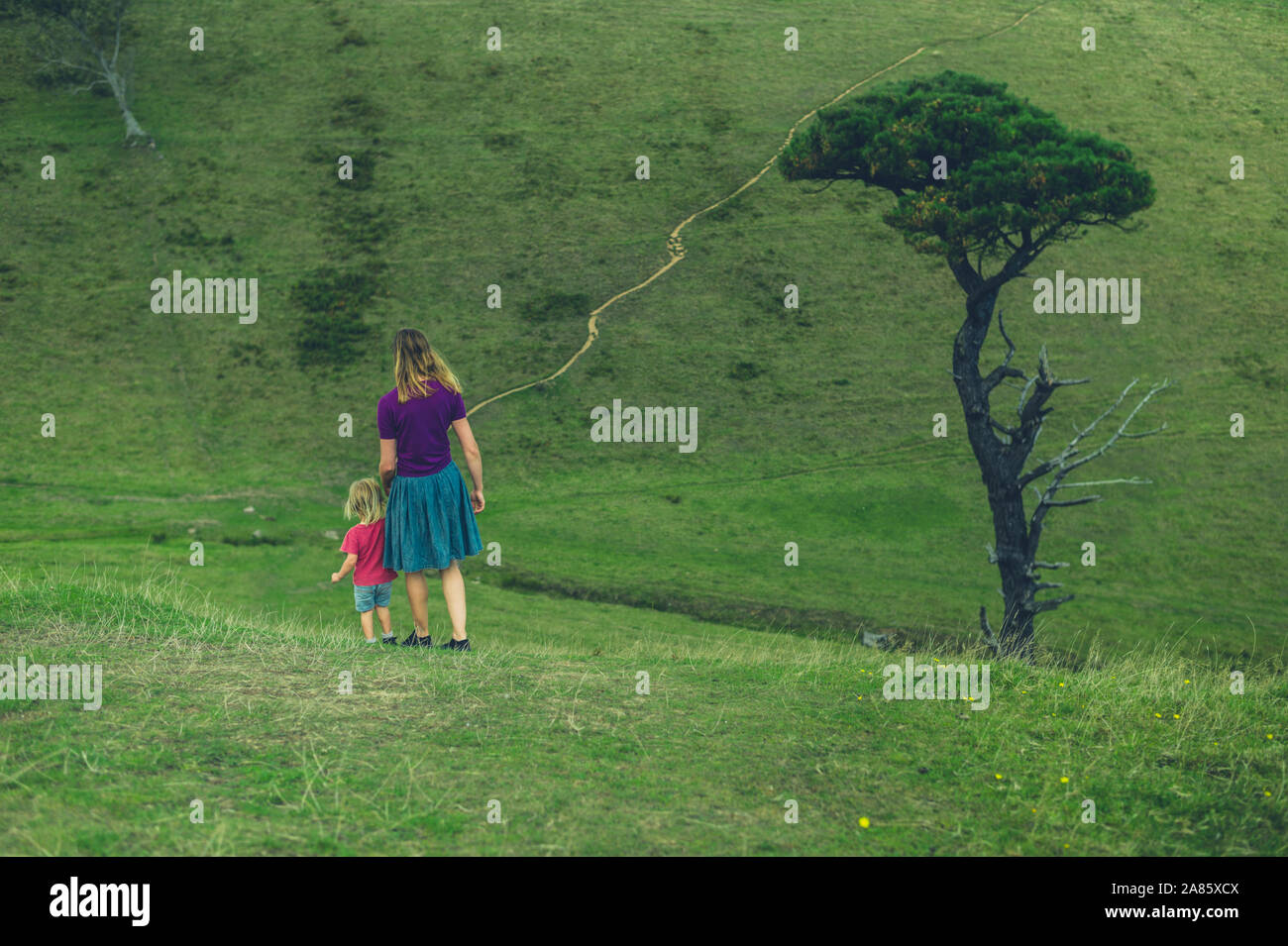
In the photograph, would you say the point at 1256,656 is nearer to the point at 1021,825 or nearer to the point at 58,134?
the point at 1021,825

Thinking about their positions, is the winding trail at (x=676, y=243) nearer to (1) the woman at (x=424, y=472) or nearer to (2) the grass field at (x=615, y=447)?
(2) the grass field at (x=615, y=447)

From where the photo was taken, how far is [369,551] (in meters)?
10.7

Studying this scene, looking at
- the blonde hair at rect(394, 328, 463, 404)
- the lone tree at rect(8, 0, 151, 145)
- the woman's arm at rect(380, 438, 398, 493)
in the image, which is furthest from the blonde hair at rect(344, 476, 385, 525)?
the lone tree at rect(8, 0, 151, 145)

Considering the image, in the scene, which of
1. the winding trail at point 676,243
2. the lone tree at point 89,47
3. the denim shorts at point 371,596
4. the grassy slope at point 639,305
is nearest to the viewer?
the denim shorts at point 371,596

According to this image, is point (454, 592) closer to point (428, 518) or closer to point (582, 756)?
point (428, 518)

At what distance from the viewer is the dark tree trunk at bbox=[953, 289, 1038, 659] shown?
1540cm

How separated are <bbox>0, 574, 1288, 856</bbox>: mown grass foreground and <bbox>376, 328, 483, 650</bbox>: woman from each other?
87 cm

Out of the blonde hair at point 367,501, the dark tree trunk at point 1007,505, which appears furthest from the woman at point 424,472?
the dark tree trunk at point 1007,505

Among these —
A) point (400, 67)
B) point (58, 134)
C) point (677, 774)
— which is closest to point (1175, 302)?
point (400, 67)

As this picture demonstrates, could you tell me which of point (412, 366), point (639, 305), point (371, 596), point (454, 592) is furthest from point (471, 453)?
point (639, 305)

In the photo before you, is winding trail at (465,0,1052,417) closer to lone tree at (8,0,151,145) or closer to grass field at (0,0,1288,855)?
grass field at (0,0,1288,855)

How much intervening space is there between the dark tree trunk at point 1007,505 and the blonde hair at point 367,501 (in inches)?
346

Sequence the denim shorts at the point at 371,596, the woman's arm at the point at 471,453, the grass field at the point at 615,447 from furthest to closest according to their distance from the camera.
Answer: the denim shorts at the point at 371,596
the woman's arm at the point at 471,453
the grass field at the point at 615,447

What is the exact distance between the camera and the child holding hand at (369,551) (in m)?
10.5
